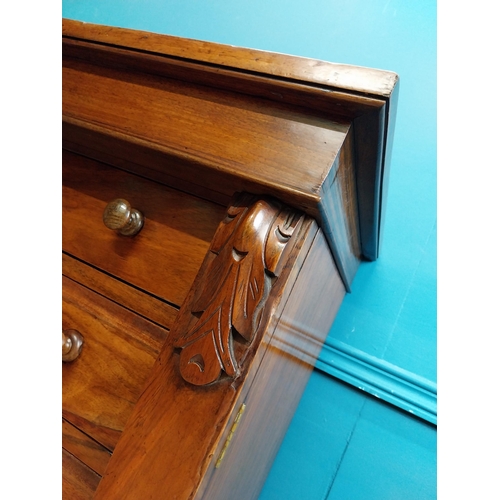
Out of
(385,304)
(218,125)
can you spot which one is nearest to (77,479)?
(218,125)

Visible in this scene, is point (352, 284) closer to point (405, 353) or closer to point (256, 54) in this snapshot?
point (405, 353)

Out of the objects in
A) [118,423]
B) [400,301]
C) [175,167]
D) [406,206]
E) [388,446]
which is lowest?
[118,423]

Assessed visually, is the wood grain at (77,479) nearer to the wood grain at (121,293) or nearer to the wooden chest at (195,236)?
the wooden chest at (195,236)

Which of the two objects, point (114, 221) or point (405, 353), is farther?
point (405, 353)

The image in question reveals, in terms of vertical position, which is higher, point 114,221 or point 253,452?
point 114,221

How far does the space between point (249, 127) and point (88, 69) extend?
0.84 ft

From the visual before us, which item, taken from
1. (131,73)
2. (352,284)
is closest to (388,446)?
(352,284)

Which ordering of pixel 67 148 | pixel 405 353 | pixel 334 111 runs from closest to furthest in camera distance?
1. pixel 334 111
2. pixel 67 148
3. pixel 405 353

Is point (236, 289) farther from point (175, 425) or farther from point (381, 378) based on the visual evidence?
point (381, 378)

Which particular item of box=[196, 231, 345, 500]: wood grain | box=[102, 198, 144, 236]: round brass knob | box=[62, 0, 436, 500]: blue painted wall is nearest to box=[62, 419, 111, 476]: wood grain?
box=[196, 231, 345, 500]: wood grain

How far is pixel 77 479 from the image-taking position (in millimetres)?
465

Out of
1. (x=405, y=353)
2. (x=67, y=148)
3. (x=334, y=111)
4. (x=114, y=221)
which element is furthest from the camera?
(x=405, y=353)

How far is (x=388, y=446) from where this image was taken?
27.5 inches

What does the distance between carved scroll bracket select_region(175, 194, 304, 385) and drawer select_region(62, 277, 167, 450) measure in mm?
103
